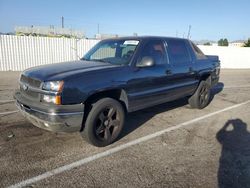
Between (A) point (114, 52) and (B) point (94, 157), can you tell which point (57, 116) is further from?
(A) point (114, 52)

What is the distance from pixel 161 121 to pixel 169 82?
0.98 metres

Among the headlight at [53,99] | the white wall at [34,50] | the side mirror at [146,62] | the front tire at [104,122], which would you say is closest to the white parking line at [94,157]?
the front tire at [104,122]

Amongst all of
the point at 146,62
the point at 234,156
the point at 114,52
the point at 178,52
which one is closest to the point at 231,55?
the point at 178,52

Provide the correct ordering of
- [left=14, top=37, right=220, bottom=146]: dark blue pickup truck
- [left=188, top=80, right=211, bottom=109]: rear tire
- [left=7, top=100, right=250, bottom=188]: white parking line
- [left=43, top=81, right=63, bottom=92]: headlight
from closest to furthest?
1. [left=7, top=100, right=250, bottom=188]: white parking line
2. [left=43, top=81, right=63, bottom=92]: headlight
3. [left=14, top=37, right=220, bottom=146]: dark blue pickup truck
4. [left=188, top=80, right=211, bottom=109]: rear tire

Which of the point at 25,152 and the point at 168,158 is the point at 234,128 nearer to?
→ the point at 168,158

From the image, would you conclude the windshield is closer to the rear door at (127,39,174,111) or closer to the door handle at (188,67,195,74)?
the rear door at (127,39,174,111)

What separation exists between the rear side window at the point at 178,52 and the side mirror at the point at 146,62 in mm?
1071

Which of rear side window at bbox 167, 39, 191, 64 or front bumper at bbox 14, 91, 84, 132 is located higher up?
rear side window at bbox 167, 39, 191, 64

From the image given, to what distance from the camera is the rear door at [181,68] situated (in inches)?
212

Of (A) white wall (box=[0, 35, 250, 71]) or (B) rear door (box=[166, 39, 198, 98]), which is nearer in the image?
(B) rear door (box=[166, 39, 198, 98])

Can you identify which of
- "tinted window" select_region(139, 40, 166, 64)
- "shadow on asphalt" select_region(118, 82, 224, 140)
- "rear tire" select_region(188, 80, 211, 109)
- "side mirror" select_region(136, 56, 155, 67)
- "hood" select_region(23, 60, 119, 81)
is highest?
"tinted window" select_region(139, 40, 166, 64)

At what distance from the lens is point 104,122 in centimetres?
410

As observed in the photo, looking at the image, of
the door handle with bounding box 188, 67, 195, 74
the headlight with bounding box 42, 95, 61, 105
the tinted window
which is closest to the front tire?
the headlight with bounding box 42, 95, 61, 105

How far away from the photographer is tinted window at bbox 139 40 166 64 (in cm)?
472
